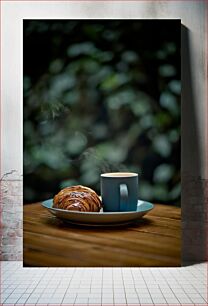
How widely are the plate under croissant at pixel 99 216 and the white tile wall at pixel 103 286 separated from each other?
18 centimetres

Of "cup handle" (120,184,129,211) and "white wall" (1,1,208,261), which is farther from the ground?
"white wall" (1,1,208,261)

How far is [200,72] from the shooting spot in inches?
A: 77.6

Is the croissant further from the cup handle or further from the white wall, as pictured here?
the white wall

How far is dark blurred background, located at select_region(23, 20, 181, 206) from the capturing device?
1.90 meters

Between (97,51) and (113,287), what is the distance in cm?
87

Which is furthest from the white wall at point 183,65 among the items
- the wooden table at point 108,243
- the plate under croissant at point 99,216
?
the plate under croissant at point 99,216

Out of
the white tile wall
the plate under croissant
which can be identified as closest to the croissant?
the plate under croissant

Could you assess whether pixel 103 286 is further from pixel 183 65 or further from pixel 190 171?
pixel 183 65

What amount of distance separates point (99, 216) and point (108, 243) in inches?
4.4

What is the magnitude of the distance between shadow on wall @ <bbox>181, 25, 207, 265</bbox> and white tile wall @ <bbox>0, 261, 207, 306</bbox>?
121 mm

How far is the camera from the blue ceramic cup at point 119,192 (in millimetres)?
1840

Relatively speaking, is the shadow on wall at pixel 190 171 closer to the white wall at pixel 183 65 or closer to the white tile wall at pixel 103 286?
the white wall at pixel 183 65

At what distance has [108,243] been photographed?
186 centimetres

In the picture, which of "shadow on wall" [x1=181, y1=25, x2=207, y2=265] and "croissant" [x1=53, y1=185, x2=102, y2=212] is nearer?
"croissant" [x1=53, y1=185, x2=102, y2=212]
